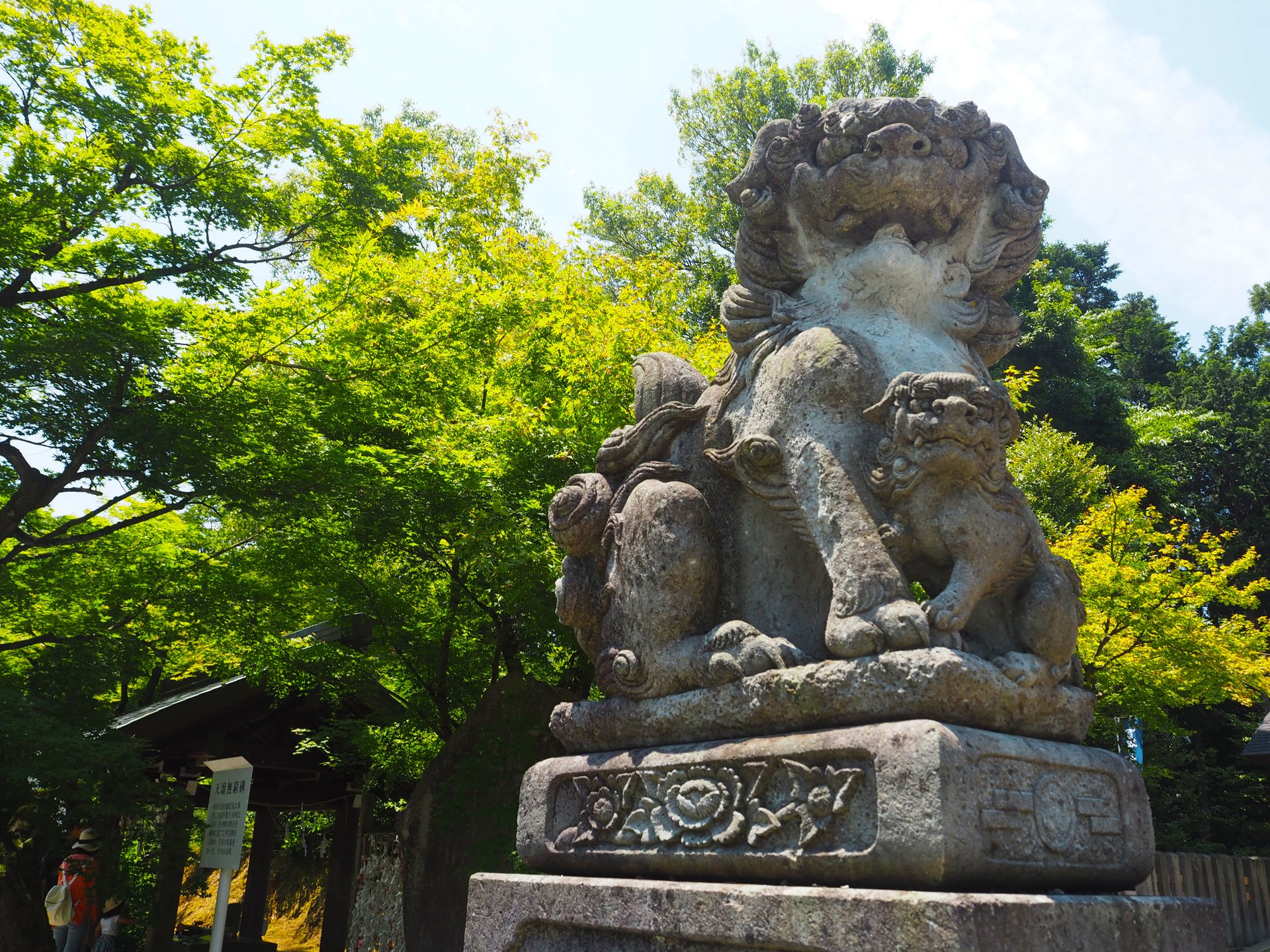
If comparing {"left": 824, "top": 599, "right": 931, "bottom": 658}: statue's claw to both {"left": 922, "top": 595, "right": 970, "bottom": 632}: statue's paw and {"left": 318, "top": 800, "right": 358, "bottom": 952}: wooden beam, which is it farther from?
{"left": 318, "top": 800, "right": 358, "bottom": 952}: wooden beam

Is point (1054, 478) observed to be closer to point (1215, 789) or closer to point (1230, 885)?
point (1230, 885)

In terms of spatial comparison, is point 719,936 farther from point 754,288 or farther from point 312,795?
point 312,795

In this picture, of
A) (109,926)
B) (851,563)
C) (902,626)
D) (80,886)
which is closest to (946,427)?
(851,563)

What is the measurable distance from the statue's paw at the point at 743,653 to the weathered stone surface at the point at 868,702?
0.10ft

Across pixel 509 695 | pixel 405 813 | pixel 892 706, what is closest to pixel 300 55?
pixel 509 695

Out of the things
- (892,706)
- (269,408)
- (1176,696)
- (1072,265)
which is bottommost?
(892,706)

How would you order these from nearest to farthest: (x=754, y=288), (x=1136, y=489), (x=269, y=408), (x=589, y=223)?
(x=754, y=288), (x=269, y=408), (x=1136, y=489), (x=589, y=223)

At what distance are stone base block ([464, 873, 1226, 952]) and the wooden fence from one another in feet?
22.9

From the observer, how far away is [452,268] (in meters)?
13.4

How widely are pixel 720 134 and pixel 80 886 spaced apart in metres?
17.6

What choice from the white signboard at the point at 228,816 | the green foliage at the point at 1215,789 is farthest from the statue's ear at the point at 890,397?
the green foliage at the point at 1215,789

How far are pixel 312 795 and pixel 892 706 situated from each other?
13.6 metres

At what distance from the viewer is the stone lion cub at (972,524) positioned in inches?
93.4

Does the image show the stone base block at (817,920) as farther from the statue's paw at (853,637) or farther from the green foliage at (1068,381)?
the green foliage at (1068,381)
